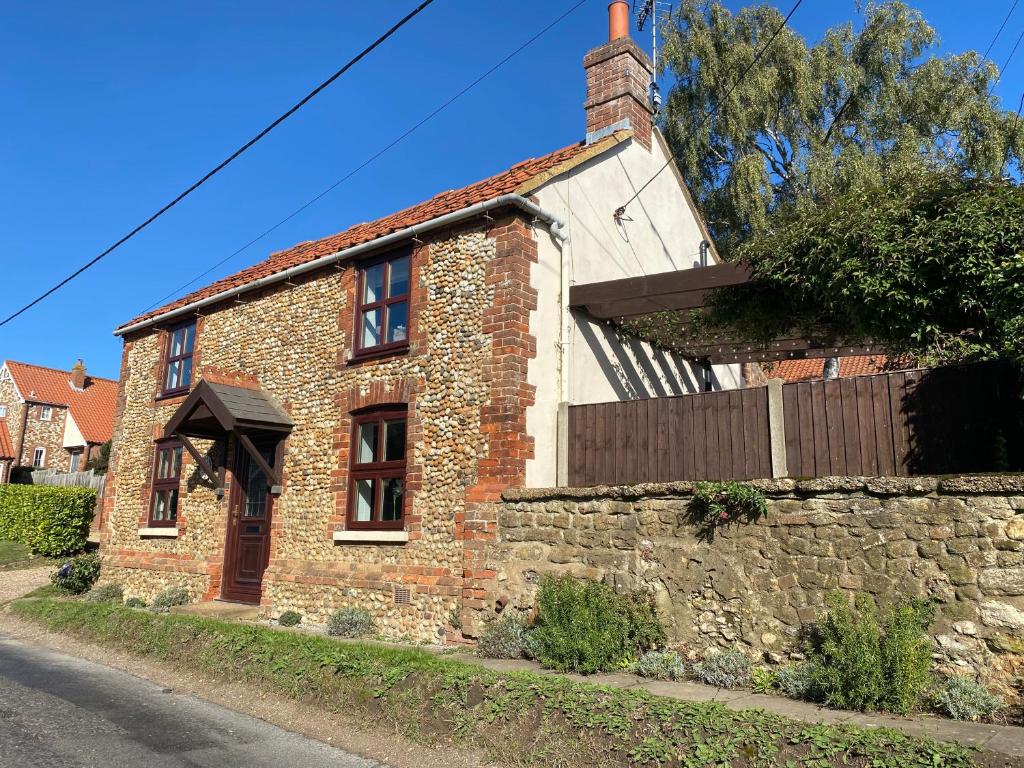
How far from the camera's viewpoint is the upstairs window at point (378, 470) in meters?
10.6

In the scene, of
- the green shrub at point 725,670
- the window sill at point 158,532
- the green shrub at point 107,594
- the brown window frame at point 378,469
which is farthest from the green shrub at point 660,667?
the green shrub at point 107,594

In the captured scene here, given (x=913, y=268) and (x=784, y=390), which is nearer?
(x=913, y=268)

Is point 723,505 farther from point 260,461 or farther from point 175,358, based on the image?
point 175,358

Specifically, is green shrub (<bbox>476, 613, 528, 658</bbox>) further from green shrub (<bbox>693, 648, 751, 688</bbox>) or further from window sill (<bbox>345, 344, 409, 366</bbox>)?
window sill (<bbox>345, 344, 409, 366</bbox>)

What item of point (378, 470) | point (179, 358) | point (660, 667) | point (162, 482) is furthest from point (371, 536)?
point (179, 358)

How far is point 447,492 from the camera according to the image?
9750 mm

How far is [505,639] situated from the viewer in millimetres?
8281

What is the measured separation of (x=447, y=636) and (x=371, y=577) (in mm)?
1667

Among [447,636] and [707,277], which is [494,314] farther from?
[447,636]

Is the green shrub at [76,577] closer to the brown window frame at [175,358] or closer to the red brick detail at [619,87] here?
the brown window frame at [175,358]

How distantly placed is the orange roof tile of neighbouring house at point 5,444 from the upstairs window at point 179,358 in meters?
27.9

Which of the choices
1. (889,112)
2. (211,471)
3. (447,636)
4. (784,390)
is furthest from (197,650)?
(889,112)

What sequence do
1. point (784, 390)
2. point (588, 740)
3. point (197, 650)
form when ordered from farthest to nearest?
point (197, 650), point (784, 390), point (588, 740)

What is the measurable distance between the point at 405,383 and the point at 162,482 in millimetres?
7382
